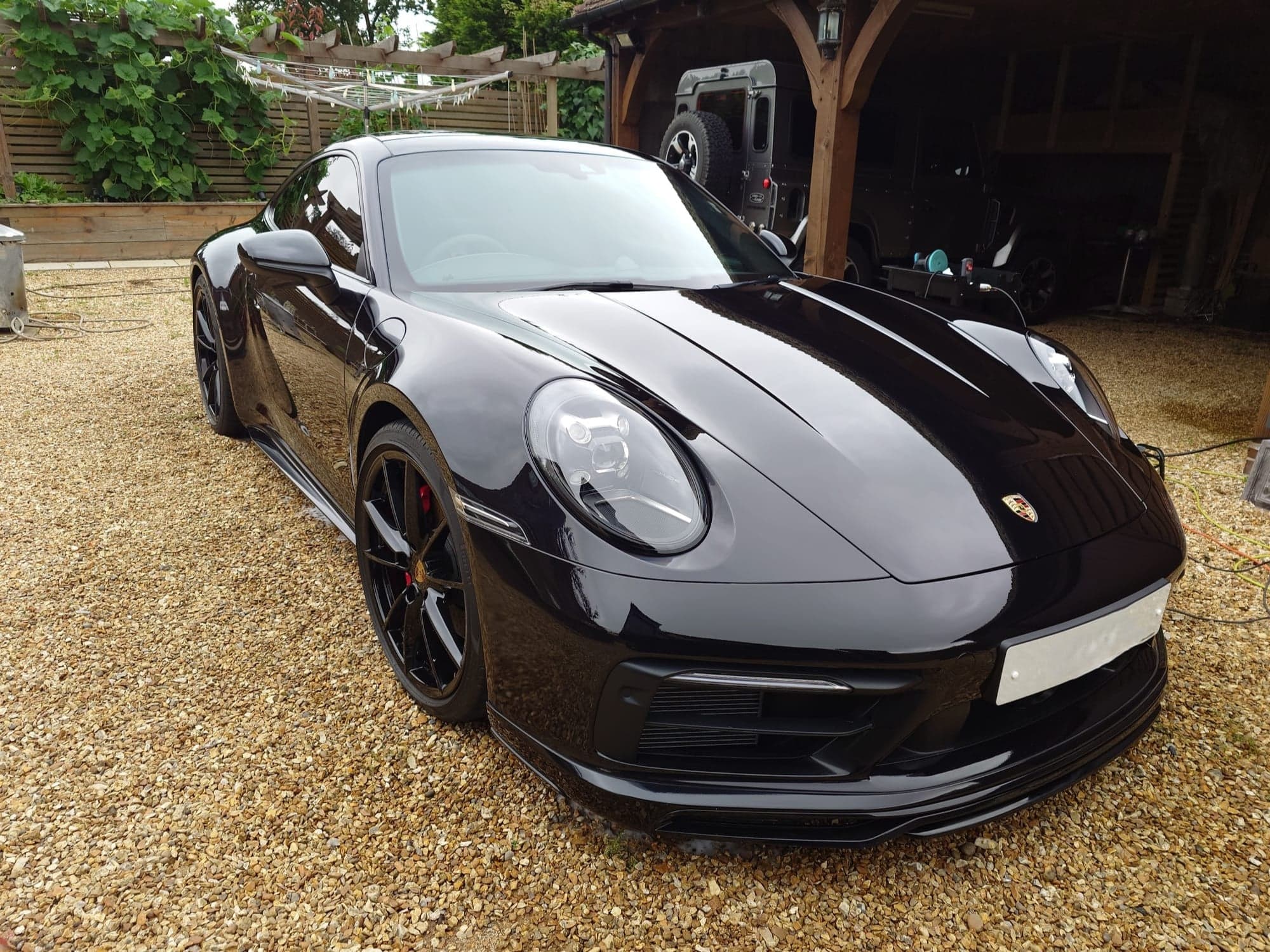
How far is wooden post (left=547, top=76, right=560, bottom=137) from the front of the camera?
11.9 meters

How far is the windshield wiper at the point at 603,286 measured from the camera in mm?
2158

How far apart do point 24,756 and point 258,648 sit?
1.80 feet

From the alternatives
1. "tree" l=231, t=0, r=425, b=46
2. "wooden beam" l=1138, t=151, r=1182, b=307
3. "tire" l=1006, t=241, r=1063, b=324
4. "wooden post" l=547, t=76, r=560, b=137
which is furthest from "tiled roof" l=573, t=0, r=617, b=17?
"tree" l=231, t=0, r=425, b=46

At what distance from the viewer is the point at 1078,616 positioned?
142 cm

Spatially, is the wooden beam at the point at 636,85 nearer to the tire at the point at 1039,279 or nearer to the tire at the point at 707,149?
the tire at the point at 707,149

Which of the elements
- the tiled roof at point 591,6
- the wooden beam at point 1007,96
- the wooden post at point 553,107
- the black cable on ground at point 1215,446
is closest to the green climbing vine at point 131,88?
the wooden post at point 553,107

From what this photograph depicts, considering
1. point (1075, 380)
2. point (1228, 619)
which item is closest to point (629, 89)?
point (1075, 380)

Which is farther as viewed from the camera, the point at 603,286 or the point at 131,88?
the point at 131,88

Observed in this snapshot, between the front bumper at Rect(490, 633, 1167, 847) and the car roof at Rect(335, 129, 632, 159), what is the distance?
5.87 feet

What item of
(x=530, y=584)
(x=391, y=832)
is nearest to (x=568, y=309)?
(x=530, y=584)

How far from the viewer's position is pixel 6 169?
32.0 ft

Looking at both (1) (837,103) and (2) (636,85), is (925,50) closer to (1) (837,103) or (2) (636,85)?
(2) (636,85)

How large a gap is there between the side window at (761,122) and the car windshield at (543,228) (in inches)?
175

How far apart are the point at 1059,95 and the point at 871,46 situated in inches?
203
